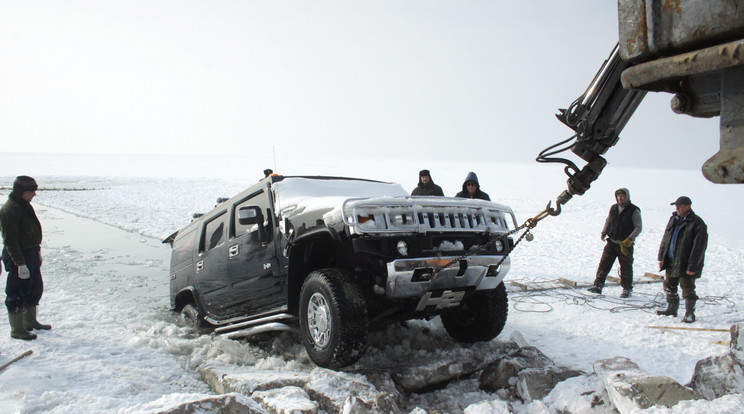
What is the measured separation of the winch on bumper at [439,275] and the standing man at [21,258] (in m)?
4.06

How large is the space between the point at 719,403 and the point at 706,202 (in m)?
29.5

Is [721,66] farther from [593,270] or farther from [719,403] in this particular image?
[593,270]

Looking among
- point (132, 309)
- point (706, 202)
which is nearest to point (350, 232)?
point (132, 309)

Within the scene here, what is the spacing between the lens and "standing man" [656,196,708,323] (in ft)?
18.6

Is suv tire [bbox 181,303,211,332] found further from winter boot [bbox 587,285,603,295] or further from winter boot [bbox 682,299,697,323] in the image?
winter boot [bbox 682,299,697,323]

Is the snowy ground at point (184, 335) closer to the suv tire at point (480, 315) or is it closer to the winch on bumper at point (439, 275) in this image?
the suv tire at point (480, 315)

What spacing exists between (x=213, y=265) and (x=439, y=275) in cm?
294

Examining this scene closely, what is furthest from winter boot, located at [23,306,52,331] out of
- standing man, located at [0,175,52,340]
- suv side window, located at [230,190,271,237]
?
suv side window, located at [230,190,271,237]

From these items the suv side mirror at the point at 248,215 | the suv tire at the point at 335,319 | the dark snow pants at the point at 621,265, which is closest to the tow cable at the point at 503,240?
the suv tire at the point at 335,319

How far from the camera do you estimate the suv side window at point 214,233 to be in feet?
18.2

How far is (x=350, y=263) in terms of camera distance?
421 cm

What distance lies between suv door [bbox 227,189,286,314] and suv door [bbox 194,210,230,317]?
8.0 inches

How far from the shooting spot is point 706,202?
1063 inches

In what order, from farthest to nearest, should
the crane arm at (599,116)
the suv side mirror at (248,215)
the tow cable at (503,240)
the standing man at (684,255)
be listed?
the standing man at (684,255) → the suv side mirror at (248,215) → the tow cable at (503,240) → the crane arm at (599,116)
